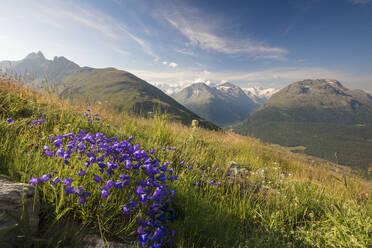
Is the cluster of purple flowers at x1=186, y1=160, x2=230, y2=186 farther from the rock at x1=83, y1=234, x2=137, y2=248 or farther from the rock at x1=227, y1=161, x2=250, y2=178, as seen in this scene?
the rock at x1=83, y1=234, x2=137, y2=248

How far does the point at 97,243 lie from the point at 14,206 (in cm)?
92

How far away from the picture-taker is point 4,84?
594 centimetres

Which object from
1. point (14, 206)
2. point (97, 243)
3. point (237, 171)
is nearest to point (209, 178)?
point (237, 171)

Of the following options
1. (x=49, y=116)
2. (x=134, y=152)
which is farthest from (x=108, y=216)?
(x=49, y=116)

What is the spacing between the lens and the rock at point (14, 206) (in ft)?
5.38

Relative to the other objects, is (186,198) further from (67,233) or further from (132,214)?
(67,233)

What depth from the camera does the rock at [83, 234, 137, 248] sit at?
1865 millimetres

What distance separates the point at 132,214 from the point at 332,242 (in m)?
3.05

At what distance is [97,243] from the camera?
1896 millimetres

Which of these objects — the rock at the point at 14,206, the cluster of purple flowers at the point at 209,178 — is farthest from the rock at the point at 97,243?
the cluster of purple flowers at the point at 209,178

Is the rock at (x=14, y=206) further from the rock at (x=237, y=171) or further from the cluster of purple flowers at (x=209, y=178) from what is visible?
the rock at (x=237, y=171)

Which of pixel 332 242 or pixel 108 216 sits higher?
pixel 108 216

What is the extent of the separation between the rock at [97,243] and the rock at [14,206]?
516mm

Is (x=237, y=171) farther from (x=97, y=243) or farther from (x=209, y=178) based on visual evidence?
(x=97, y=243)
